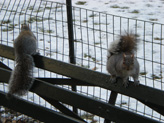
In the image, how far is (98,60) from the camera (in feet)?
13.7

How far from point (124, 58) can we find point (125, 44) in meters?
0.17

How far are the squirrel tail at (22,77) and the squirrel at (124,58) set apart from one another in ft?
2.30

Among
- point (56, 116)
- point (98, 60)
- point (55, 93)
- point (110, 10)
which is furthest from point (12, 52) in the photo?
point (110, 10)

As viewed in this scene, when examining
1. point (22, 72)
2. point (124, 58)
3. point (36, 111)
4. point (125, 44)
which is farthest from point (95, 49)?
point (36, 111)

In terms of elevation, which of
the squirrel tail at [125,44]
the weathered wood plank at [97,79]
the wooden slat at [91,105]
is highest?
the squirrel tail at [125,44]

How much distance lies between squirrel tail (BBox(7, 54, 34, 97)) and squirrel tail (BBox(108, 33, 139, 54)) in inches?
28.6

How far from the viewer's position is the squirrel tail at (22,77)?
1.94 metres

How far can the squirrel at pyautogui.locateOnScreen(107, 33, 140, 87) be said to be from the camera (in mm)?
2359

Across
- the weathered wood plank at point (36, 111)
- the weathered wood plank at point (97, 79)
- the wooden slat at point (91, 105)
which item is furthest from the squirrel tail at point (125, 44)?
the weathered wood plank at point (36, 111)

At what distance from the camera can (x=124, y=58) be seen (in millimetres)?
2336

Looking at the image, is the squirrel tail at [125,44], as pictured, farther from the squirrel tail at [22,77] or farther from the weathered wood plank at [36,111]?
the weathered wood plank at [36,111]

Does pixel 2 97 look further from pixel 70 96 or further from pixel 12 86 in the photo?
pixel 70 96

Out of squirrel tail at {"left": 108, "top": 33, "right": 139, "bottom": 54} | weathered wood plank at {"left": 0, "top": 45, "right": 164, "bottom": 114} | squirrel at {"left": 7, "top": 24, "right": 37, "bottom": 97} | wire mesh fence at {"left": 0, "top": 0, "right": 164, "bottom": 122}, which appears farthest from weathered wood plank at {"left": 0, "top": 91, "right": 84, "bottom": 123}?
wire mesh fence at {"left": 0, "top": 0, "right": 164, "bottom": 122}

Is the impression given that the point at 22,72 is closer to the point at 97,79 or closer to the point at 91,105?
the point at 97,79
